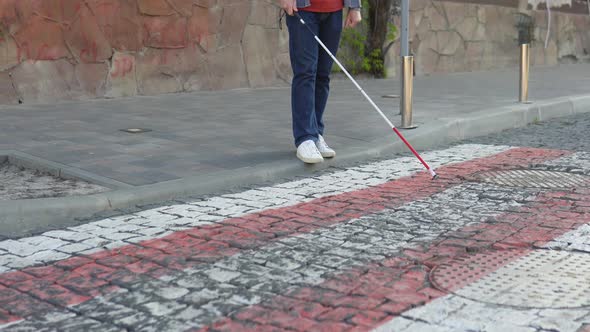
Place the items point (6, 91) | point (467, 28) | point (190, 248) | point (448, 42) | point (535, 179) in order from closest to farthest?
point (190, 248) → point (535, 179) → point (6, 91) → point (448, 42) → point (467, 28)

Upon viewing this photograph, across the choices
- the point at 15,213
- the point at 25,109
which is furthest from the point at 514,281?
the point at 25,109

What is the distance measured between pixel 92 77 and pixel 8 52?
3.36 ft

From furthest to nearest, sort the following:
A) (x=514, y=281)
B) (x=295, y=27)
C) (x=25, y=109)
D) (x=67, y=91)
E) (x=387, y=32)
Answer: (x=387, y=32), (x=67, y=91), (x=25, y=109), (x=295, y=27), (x=514, y=281)

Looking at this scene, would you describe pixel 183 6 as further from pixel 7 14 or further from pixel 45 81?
pixel 7 14

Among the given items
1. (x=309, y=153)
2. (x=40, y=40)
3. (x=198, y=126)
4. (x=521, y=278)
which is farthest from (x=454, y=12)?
(x=521, y=278)

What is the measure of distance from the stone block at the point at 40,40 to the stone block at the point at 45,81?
0.08 metres

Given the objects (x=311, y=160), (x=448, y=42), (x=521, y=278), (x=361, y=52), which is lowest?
(x=521, y=278)

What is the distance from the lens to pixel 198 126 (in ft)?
22.0

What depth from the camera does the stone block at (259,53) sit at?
10539mm

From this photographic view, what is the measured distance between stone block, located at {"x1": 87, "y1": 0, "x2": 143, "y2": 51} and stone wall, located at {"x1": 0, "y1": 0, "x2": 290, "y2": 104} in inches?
0.4

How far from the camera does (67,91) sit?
8.55 metres

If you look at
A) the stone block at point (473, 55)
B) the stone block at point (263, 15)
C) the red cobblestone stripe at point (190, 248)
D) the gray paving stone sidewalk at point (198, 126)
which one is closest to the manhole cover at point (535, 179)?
the red cobblestone stripe at point (190, 248)

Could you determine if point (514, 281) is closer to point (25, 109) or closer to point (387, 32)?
point (25, 109)

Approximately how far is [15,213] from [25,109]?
4257mm
